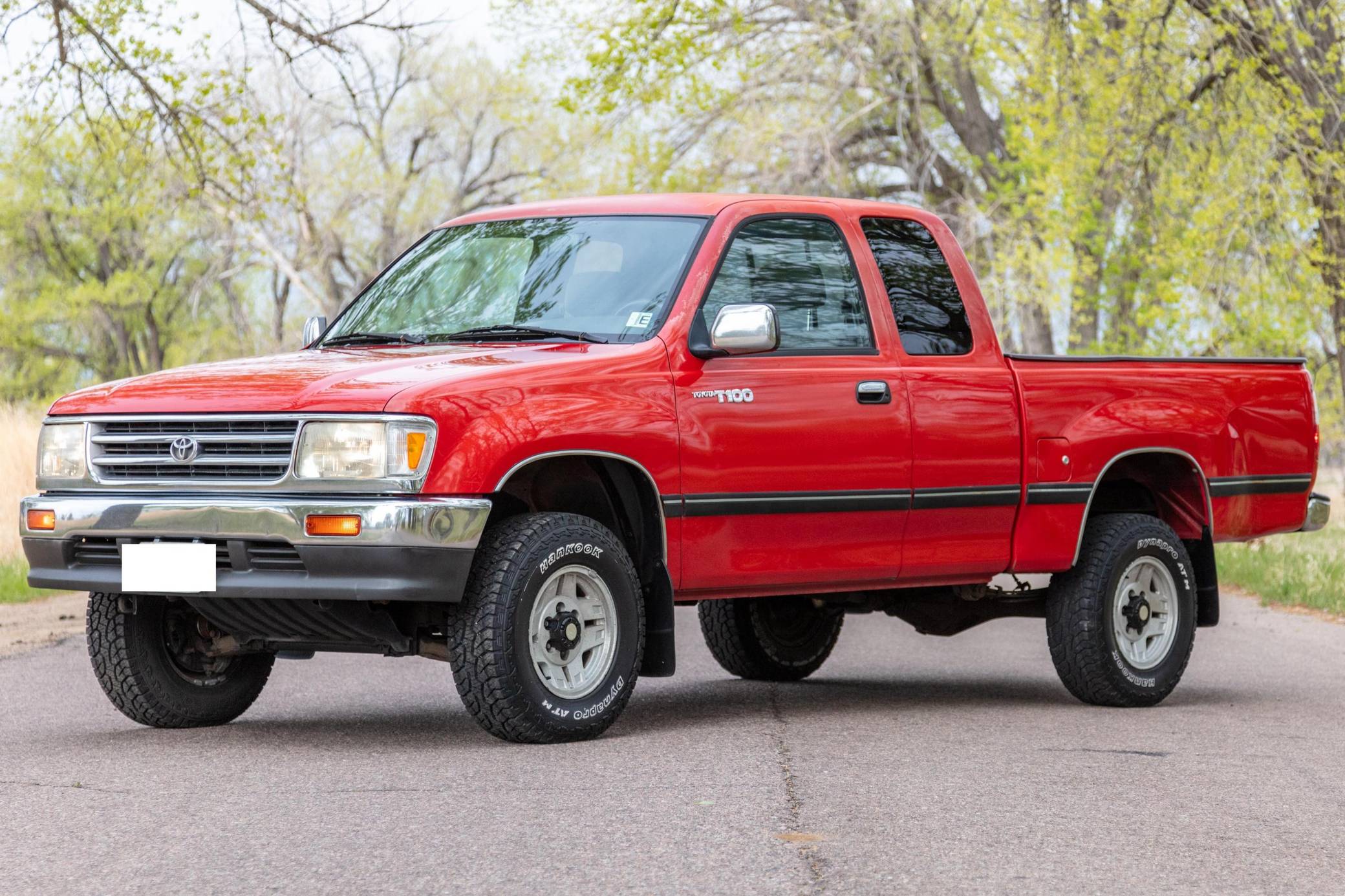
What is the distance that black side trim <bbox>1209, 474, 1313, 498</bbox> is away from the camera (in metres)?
9.12

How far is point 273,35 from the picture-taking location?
56.1ft

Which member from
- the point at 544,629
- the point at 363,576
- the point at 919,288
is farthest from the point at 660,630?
the point at 919,288

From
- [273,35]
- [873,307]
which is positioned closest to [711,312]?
[873,307]

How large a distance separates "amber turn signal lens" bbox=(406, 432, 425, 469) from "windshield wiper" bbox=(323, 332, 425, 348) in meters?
1.16

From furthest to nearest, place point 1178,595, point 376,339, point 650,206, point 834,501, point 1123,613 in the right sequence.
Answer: point 1178,595 → point 1123,613 → point 650,206 → point 376,339 → point 834,501

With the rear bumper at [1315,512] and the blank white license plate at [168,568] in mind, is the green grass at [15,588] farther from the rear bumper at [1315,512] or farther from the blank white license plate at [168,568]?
the rear bumper at [1315,512]

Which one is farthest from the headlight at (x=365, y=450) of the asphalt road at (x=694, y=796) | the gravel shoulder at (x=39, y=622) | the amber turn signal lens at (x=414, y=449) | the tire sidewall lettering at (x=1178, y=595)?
the gravel shoulder at (x=39, y=622)

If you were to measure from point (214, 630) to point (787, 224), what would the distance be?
277 cm

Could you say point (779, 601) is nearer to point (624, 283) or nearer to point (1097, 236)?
point (624, 283)

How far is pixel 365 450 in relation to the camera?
21.0 feet

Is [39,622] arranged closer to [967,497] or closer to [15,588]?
[15,588]

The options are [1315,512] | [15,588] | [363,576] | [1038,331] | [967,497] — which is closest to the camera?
[363,576]

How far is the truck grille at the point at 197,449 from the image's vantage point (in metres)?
6.50

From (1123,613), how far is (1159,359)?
116 centimetres
